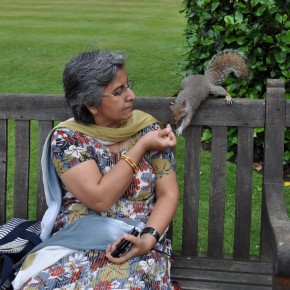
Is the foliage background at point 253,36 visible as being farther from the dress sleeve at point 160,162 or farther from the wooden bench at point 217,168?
the dress sleeve at point 160,162

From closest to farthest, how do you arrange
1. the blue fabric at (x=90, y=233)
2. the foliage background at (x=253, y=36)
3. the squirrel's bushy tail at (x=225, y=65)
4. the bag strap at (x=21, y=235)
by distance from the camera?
the blue fabric at (x=90, y=233)
the bag strap at (x=21, y=235)
the squirrel's bushy tail at (x=225, y=65)
the foliage background at (x=253, y=36)

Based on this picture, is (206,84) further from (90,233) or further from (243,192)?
(90,233)

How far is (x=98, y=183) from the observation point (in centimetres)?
237

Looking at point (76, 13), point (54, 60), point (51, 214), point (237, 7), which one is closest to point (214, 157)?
point (51, 214)

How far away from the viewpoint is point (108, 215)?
2473 mm

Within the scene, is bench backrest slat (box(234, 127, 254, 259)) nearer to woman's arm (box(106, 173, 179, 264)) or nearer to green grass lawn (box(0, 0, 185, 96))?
woman's arm (box(106, 173, 179, 264))

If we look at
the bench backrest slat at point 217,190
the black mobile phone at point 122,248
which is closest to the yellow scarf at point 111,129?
the bench backrest slat at point 217,190

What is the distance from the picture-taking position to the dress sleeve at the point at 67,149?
243 cm

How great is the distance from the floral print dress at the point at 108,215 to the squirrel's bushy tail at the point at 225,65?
115 cm

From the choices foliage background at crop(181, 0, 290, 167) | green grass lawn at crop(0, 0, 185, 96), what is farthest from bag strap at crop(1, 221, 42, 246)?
green grass lawn at crop(0, 0, 185, 96)

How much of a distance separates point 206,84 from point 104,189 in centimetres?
129

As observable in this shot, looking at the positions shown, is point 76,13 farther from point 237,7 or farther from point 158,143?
point 158,143

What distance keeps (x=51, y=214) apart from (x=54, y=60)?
9.37 meters

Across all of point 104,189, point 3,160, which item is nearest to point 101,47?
point 3,160
